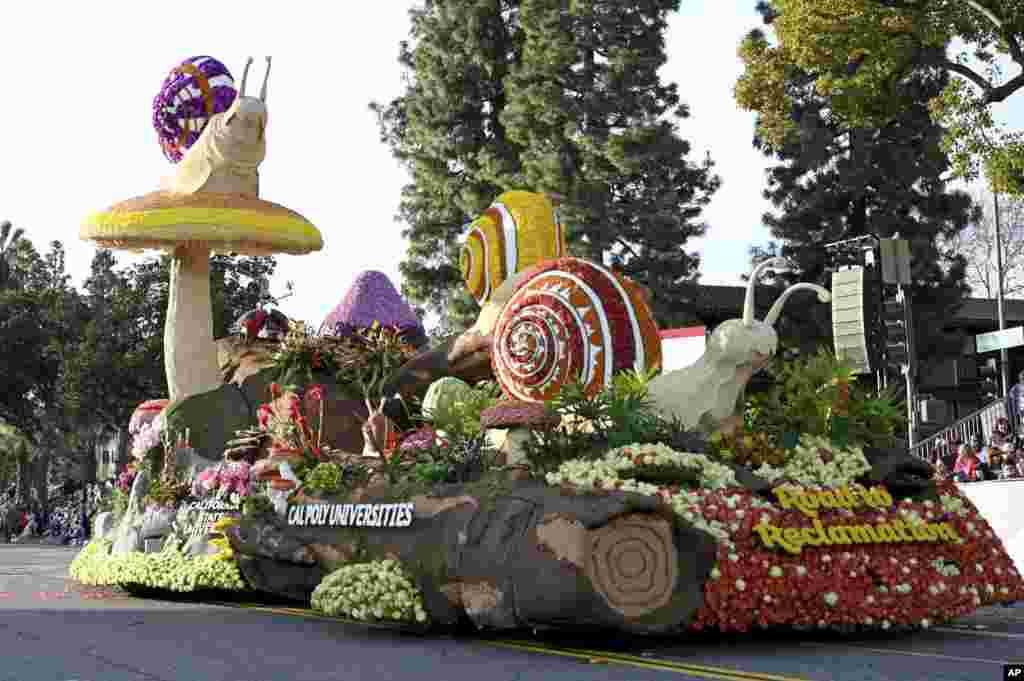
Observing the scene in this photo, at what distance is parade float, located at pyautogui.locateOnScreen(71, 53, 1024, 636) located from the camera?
9.48 m

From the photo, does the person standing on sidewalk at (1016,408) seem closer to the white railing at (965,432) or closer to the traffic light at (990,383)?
the white railing at (965,432)

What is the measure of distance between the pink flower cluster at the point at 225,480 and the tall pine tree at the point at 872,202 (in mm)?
18996

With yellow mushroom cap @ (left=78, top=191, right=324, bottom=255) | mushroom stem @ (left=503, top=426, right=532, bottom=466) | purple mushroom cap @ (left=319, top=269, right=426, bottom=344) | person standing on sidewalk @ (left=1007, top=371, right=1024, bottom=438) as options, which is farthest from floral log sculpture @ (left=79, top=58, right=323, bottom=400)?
person standing on sidewalk @ (left=1007, top=371, right=1024, bottom=438)

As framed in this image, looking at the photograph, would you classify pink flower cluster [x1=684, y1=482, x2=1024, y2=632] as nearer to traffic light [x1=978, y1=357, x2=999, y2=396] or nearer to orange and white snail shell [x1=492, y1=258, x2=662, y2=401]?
orange and white snail shell [x1=492, y1=258, x2=662, y2=401]

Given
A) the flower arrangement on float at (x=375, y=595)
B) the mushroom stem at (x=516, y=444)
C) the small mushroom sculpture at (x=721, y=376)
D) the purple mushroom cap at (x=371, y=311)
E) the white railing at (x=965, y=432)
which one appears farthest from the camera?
the white railing at (x=965, y=432)

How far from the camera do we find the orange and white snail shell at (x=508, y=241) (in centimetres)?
1512

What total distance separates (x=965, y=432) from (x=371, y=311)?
941 centimetres

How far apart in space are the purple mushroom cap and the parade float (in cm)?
395

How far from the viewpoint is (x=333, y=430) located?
15.6 meters

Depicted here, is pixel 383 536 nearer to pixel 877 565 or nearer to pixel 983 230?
pixel 877 565

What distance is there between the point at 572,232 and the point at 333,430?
46.7 feet

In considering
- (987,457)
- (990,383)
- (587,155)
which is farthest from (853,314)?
(990,383)

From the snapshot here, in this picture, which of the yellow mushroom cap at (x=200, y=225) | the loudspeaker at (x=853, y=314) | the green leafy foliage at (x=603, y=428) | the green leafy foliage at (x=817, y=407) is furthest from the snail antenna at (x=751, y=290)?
the yellow mushroom cap at (x=200, y=225)

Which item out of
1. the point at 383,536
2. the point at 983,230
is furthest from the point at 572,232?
the point at 983,230
